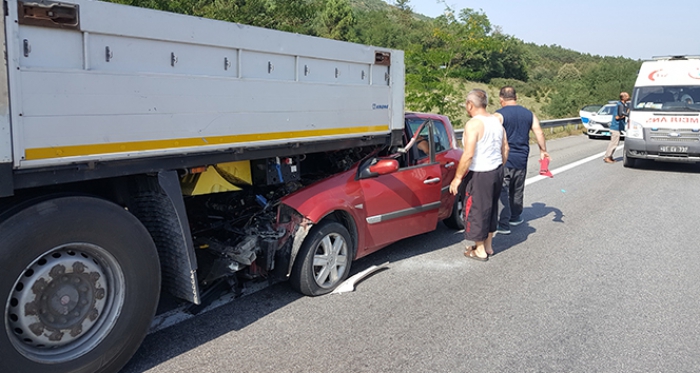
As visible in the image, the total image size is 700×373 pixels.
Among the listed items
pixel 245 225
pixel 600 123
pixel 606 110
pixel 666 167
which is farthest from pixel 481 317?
pixel 606 110

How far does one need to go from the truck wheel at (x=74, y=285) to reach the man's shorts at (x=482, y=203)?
11.4ft

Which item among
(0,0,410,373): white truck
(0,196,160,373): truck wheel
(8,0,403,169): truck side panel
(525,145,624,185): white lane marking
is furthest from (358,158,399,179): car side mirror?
(525,145,624,185): white lane marking

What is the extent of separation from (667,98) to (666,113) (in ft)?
2.03

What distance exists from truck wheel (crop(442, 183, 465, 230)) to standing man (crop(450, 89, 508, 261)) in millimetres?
985

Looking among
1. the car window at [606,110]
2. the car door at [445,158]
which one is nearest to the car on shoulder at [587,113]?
the car window at [606,110]

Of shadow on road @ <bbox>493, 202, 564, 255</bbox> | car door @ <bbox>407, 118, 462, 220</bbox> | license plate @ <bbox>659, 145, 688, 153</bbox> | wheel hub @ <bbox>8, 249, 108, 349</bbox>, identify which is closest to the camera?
wheel hub @ <bbox>8, 249, 108, 349</bbox>

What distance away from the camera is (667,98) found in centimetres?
1316

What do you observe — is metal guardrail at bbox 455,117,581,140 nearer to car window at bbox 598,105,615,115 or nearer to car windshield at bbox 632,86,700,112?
car window at bbox 598,105,615,115

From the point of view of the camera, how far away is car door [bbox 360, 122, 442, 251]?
533 cm

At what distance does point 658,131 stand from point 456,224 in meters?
8.17

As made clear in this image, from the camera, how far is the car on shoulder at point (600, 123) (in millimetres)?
20984

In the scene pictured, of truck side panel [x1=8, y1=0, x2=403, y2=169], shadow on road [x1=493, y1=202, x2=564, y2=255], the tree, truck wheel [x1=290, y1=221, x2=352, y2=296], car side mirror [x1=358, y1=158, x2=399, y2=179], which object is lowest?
shadow on road [x1=493, y1=202, x2=564, y2=255]

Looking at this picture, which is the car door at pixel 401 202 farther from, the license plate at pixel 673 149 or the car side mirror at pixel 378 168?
the license plate at pixel 673 149

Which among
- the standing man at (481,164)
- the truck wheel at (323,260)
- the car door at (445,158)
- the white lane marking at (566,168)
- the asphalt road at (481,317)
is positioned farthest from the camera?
the white lane marking at (566,168)
